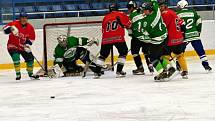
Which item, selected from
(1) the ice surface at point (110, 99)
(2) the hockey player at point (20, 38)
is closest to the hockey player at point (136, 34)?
(1) the ice surface at point (110, 99)

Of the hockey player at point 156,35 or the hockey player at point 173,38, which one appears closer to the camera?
the hockey player at point 156,35

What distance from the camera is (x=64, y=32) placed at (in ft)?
23.1

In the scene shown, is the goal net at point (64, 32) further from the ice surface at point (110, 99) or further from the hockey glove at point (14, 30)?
the hockey glove at point (14, 30)

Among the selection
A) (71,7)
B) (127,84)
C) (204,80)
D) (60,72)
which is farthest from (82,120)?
(71,7)

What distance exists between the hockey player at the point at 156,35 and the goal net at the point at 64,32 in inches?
62.3

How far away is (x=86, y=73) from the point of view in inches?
270

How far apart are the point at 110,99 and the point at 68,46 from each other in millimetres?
2252

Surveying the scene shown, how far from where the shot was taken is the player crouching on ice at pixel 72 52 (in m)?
6.53

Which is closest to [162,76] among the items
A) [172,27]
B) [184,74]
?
[184,74]

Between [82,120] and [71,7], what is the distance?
27.9 ft

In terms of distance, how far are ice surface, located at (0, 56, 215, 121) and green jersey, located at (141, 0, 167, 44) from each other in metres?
0.52

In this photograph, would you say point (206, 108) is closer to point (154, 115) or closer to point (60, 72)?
point (154, 115)

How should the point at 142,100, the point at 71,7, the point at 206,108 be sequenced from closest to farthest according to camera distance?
the point at 206,108, the point at 142,100, the point at 71,7

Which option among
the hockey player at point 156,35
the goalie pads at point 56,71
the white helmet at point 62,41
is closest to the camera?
the hockey player at point 156,35
